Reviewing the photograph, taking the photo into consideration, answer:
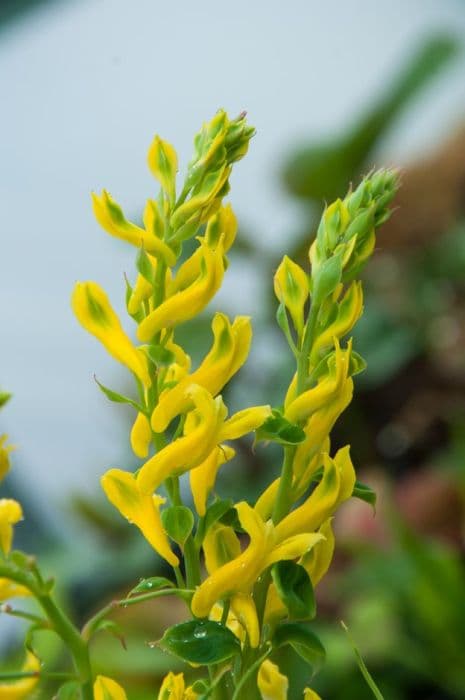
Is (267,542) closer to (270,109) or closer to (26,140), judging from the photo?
(26,140)

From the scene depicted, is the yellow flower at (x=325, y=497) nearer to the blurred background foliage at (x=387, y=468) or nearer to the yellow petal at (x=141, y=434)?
the yellow petal at (x=141, y=434)

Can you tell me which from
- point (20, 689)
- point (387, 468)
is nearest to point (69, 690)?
point (20, 689)

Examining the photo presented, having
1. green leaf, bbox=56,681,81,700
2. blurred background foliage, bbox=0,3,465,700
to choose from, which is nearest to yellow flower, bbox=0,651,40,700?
green leaf, bbox=56,681,81,700

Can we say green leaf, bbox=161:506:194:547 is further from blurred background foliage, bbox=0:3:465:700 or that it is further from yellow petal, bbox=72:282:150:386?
blurred background foliage, bbox=0:3:465:700

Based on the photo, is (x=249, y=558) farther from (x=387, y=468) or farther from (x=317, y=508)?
(x=387, y=468)

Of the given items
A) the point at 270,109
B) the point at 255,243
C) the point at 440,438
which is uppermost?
the point at 270,109

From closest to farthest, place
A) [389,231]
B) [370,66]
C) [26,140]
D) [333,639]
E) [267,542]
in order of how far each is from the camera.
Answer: [267,542]
[333,639]
[26,140]
[389,231]
[370,66]

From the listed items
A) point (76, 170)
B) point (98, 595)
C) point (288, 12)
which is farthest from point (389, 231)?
point (98, 595)
